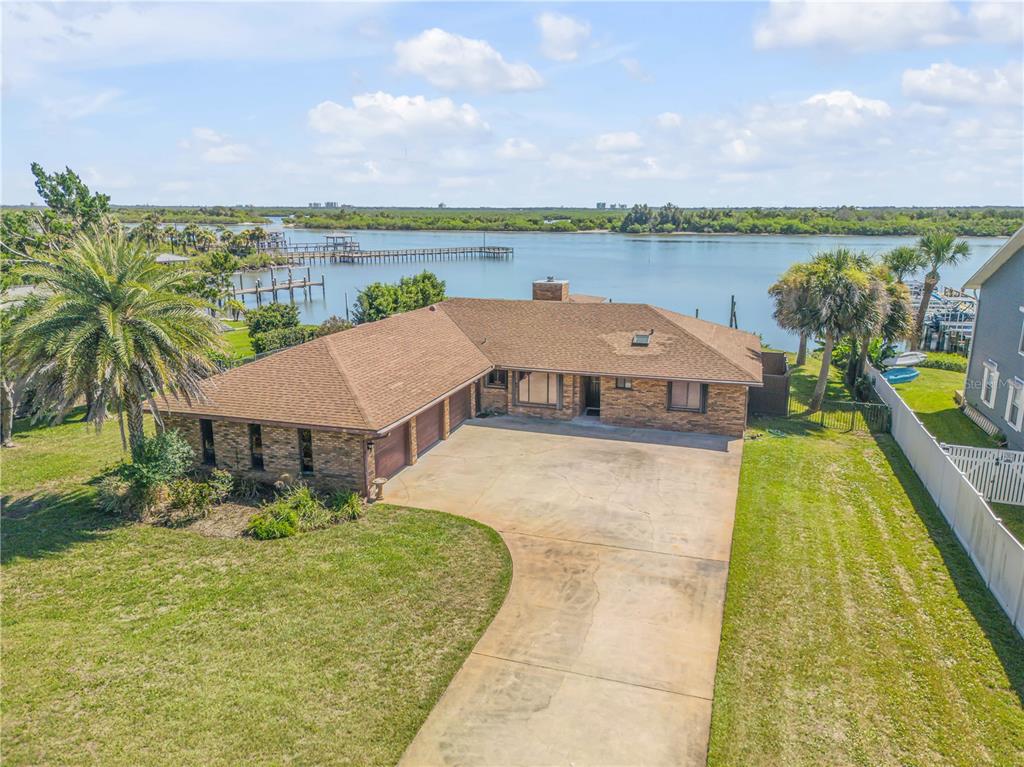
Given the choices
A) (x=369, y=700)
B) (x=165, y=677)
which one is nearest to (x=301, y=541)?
(x=165, y=677)

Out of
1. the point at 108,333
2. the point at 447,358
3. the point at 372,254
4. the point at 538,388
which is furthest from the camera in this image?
the point at 372,254

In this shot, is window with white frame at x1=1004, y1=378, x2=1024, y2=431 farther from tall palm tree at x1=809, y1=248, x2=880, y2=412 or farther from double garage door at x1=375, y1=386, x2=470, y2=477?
double garage door at x1=375, y1=386, x2=470, y2=477

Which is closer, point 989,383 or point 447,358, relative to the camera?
point 447,358

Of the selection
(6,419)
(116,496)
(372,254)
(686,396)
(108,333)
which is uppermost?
(108,333)

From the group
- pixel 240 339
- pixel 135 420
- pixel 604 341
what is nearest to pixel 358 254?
pixel 240 339

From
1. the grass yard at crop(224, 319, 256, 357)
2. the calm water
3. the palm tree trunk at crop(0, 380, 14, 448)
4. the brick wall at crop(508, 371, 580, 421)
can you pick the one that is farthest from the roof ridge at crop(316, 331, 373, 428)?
the calm water

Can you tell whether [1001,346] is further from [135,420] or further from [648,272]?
[648,272]

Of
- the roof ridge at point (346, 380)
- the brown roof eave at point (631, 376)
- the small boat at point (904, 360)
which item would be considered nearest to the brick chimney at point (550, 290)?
the brown roof eave at point (631, 376)
